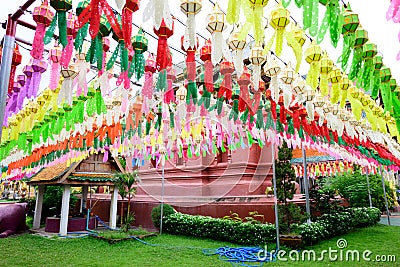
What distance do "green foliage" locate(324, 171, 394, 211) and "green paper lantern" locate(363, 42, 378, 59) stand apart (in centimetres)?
1335

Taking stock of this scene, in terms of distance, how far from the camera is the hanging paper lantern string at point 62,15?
76.9 inches

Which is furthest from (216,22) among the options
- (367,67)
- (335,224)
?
(335,224)

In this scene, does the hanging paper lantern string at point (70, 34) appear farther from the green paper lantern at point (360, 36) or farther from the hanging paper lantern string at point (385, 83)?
the hanging paper lantern string at point (385, 83)

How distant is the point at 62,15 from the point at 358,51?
7.52 ft

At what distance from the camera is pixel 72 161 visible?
1057 centimetres

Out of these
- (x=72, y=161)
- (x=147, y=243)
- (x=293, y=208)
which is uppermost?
(x=72, y=161)

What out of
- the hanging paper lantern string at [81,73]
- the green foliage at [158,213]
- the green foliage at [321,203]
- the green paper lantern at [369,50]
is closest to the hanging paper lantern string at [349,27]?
the green paper lantern at [369,50]

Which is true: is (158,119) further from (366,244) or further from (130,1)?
(366,244)

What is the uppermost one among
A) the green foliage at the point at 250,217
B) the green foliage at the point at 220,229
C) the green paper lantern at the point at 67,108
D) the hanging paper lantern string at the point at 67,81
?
the green paper lantern at the point at 67,108

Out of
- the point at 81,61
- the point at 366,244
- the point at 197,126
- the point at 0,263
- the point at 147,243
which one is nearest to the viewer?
the point at 81,61

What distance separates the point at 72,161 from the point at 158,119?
7.00 m

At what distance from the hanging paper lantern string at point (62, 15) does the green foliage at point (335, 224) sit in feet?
25.2

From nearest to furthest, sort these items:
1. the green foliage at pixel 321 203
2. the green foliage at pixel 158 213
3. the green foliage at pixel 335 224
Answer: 1. the green foliage at pixel 335 224
2. the green foliage at pixel 321 203
3. the green foliage at pixel 158 213

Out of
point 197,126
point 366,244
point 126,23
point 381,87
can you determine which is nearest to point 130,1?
point 126,23
